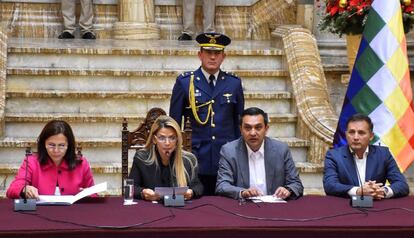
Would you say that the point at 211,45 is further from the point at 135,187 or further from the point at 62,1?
the point at 62,1

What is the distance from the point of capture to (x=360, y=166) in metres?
6.24

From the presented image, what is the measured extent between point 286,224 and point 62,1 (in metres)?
8.25

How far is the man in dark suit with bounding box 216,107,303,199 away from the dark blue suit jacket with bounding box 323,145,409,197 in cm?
21

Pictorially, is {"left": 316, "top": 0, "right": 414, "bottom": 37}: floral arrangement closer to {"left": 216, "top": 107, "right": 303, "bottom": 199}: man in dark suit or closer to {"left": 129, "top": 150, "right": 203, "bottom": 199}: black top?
{"left": 216, "top": 107, "right": 303, "bottom": 199}: man in dark suit

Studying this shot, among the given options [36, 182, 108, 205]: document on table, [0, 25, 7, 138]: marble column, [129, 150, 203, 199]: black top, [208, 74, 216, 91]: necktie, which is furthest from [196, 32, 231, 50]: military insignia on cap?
[0, 25, 7, 138]: marble column

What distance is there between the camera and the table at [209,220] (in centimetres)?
488

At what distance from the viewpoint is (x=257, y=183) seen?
6.21m

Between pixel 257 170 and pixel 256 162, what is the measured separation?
5 centimetres

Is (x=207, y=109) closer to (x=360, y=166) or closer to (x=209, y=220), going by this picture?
(x=360, y=166)

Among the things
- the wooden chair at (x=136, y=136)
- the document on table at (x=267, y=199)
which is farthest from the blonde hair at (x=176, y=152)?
the wooden chair at (x=136, y=136)

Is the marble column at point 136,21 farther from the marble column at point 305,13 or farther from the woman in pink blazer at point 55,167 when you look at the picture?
the woman in pink blazer at point 55,167

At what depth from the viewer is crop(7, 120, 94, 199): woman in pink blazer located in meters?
5.86

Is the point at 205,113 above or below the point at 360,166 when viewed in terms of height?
above

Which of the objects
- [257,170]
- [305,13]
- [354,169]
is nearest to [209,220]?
[257,170]
